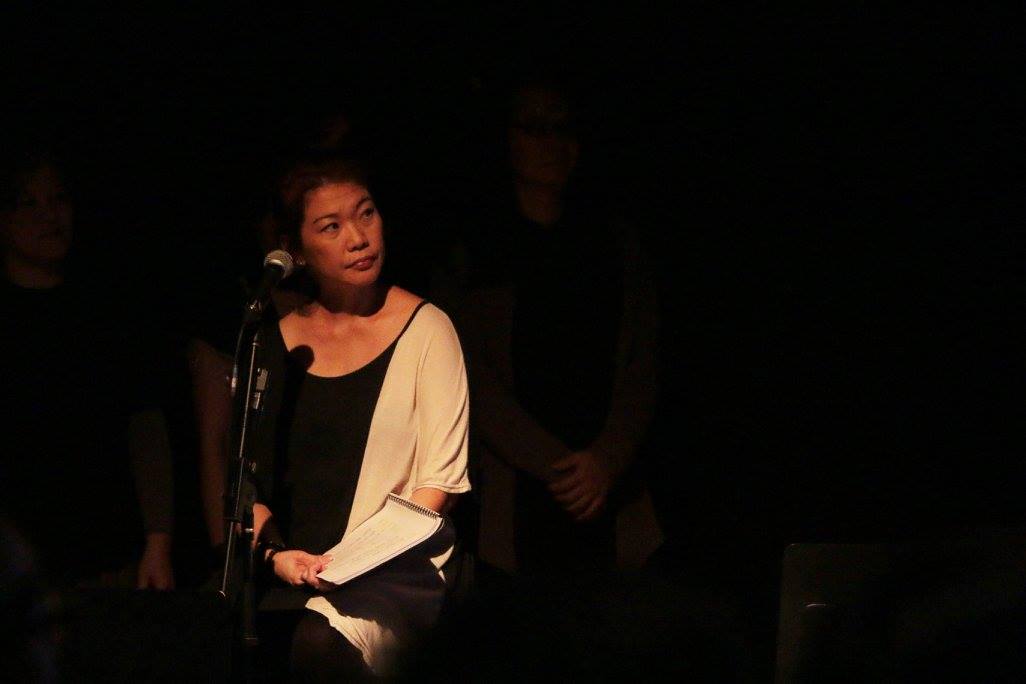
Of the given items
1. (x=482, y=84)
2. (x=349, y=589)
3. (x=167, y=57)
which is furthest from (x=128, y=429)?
(x=482, y=84)

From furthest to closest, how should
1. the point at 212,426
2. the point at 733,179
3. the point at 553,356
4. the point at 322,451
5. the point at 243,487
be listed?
the point at 733,179, the point at 553,356, the point at 212,426, the point at 322,451, the point at 243,487

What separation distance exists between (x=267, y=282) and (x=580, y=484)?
128 cm

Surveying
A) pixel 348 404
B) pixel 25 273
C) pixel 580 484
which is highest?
pixel 25 273

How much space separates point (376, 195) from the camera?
335cm

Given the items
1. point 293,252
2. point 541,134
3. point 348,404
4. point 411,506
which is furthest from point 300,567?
point 541,134

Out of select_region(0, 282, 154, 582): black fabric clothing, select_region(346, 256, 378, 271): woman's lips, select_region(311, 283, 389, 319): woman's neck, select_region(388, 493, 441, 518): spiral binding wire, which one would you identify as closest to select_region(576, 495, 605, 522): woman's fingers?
select_region(388, 493, 441, 518): spiral binding wire

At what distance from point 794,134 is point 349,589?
85.3 inches

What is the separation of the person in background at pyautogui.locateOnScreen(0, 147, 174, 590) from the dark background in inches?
14.6

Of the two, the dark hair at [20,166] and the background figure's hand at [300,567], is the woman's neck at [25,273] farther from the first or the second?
the background figure's hand at [300,567]

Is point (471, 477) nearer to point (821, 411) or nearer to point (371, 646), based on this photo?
point (371, 646)

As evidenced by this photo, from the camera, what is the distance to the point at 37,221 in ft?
11.2

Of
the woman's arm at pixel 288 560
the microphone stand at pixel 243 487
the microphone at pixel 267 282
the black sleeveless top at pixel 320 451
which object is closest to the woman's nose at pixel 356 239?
the black sleeveless top at pixel 320 451

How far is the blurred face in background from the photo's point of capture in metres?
3.76

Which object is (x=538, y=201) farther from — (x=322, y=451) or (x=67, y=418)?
(x=67, y=418)
